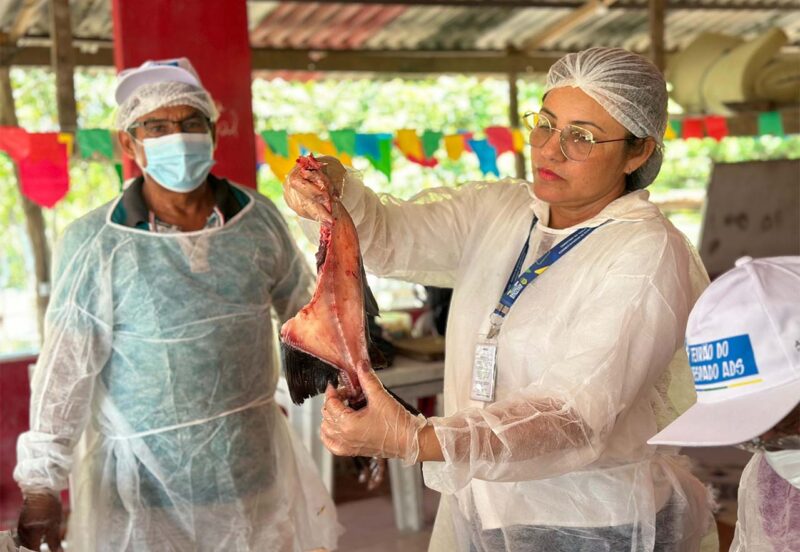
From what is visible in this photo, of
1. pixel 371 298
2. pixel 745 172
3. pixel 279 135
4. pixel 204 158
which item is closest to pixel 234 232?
pixel 204 158

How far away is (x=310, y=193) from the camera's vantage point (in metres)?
1.89

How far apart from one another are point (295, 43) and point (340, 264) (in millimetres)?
5649

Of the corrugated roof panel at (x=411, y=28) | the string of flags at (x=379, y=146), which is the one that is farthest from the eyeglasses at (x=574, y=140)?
the corrugated roof panel at (x=411, y=28)

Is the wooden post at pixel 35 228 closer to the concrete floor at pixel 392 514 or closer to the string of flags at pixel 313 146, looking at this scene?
the string of flags at pixel 313 146

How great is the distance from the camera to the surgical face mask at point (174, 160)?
9.32ft

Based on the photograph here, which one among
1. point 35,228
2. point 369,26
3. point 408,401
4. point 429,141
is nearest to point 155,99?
point 408,401

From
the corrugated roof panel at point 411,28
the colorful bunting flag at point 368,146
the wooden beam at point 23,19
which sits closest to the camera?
the wooden beam at point 23,19

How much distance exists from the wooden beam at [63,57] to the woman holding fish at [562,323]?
11.4ft

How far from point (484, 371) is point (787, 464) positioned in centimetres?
73

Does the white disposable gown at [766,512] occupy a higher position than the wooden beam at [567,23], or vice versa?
the wooden beam at [567,23]

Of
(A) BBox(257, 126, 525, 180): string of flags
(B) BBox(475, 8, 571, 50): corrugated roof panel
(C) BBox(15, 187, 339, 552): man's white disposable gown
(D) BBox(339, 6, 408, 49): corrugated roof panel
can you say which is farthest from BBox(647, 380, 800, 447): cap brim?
(B) BBox(475, 8, 571, 50): corrugated roof panel

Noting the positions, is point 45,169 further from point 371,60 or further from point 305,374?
point 305,374

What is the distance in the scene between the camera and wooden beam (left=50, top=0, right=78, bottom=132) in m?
5.30

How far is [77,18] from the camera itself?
6.41 m
